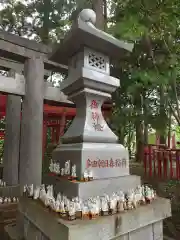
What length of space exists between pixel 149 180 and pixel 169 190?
99cm

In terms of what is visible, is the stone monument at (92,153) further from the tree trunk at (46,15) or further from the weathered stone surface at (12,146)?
the tree trunk at (46,15)

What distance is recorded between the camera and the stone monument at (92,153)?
2648 mm

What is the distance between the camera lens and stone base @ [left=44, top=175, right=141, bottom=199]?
2.70 metres

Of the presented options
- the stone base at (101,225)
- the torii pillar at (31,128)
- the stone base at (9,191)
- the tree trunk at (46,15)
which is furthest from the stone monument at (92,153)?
the tree trunk at (46,15)

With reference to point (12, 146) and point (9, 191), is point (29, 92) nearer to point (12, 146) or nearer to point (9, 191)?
point (12, 146)

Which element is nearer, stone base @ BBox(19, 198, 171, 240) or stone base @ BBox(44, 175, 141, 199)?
stone base @ BBox(19, 198, 171, 240)

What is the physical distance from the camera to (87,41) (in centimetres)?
321

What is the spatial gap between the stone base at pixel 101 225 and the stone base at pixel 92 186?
1.21 ft

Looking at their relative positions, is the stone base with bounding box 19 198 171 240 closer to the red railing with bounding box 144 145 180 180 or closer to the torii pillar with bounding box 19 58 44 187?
the torii pillar with bounding box 19 58 44 187

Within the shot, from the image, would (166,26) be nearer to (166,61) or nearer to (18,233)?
(166,61)

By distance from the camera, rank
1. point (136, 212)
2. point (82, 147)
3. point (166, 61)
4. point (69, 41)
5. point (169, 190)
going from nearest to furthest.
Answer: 1. point (136, 212)
2. point (82, 147)
3. point (69, 41)
4. point (166, 61)
5. point (169, 190)

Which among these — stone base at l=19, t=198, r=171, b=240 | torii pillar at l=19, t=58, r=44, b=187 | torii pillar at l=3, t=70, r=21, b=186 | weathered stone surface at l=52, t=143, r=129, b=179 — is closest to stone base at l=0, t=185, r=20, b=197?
torii pillar at l=3, t=70, r=21, b=186

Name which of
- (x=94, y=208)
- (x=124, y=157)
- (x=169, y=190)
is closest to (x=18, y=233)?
(x=94, y=208)

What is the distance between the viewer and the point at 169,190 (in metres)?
6.09
